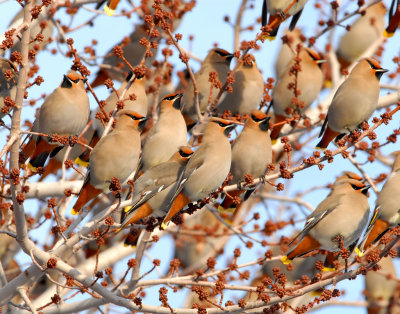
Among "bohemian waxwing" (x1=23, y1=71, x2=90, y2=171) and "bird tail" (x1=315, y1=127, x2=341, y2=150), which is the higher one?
"bird tail" (x1=315, y1=127, x2=341, y2=150)

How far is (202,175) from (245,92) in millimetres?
2171

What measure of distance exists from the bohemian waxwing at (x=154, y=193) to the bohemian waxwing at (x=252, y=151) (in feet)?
2.15

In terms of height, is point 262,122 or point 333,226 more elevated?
point 262,122

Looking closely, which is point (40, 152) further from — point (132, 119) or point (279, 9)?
point (279, 9)

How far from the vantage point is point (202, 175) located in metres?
4.10

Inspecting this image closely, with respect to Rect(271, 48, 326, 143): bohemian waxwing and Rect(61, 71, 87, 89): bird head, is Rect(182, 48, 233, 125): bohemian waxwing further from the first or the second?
Rect(61, 71, 87, 89): bird head

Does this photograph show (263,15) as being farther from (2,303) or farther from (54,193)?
(2,303)

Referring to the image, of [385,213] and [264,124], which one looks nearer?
[385,213]

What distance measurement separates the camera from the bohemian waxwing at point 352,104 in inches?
204

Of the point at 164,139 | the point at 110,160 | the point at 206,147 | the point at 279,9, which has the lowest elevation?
the point at 110,160

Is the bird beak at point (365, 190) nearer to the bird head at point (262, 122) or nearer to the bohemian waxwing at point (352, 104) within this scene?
the bohemian waxwing at point (352, 104)

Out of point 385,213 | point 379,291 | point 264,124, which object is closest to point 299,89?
point 264,124

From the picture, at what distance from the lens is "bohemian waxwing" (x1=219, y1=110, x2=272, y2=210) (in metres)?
4.88

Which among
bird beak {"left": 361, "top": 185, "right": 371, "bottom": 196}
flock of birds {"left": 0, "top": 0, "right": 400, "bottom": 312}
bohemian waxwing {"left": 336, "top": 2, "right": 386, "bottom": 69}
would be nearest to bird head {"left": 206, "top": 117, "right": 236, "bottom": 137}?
flock of birds {"left": 0, "top": 0, "right": 400, "bottom": 312}
